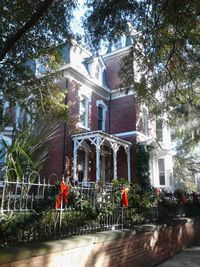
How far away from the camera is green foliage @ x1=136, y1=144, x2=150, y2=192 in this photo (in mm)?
18312

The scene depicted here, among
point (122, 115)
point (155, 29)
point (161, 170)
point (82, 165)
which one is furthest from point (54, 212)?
point (161, 170)

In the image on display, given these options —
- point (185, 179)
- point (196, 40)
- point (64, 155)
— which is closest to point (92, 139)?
point (64, 155)

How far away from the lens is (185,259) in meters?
7.99

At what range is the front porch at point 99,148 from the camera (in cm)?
1584

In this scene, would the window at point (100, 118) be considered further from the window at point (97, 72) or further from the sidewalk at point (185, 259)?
the sidewalk at point (185, 259)

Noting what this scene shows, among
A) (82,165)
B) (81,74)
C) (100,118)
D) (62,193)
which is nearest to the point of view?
(62,193)

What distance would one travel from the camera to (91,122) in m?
18.5

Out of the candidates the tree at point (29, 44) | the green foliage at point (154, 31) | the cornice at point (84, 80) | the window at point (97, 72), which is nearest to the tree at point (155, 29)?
the green foliage at point (154, 31)

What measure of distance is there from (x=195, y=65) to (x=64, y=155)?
8.33 meters

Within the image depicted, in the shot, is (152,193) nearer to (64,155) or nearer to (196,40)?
(196,40)

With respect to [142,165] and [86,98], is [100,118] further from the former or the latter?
[142,165]

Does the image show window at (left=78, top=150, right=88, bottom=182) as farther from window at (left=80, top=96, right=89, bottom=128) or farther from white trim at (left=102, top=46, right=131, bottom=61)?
white trim at (left=102, top=46, right=131, bottom=61)

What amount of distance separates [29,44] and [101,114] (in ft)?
37.4

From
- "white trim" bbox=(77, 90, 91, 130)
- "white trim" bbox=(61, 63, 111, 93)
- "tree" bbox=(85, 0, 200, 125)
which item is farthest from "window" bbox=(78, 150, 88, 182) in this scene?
"tree" bbox=(85, 0, 200, 125)
